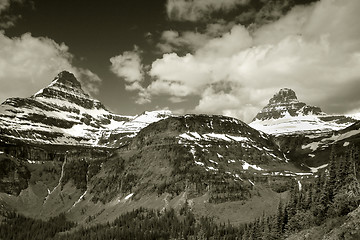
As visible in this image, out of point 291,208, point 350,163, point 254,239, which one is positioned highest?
point 350,163

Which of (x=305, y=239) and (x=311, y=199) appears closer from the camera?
(x=305, y=239)

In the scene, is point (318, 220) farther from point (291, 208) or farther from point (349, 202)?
point (291, 208)

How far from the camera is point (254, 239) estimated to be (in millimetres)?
170375

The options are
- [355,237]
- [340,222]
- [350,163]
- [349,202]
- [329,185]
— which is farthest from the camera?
[350,163]

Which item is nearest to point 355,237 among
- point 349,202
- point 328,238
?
point 328,238

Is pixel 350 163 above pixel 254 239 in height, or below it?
above

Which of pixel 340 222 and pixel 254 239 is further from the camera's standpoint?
pixel 254 239

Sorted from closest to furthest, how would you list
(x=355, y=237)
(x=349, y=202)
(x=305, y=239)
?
(x=355, y=237) → (x=305, y=239) → (x=349, y=202)

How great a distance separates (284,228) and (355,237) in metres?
68.0

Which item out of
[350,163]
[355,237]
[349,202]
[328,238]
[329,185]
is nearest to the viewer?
[355,237]

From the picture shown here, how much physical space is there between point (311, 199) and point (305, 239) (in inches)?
2169

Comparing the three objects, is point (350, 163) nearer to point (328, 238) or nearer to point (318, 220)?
point (318, 220)

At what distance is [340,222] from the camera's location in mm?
113125

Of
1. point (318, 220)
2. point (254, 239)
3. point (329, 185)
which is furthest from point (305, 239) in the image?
point (254, 239)
